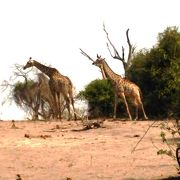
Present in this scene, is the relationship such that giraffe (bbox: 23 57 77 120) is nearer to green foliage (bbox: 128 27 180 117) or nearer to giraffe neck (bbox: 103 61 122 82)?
giraffe neck (bbox: 103 61 122 82)

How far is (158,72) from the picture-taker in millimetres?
25188

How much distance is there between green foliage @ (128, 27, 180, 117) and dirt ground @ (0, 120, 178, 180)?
A: 19.3ft

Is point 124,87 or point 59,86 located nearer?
point 124,87

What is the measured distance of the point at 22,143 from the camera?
15.7 metres

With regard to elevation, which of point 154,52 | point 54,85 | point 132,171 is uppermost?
point 154,52

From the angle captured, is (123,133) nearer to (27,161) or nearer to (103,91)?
(27,161)

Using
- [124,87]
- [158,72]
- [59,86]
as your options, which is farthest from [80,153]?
[158,72]

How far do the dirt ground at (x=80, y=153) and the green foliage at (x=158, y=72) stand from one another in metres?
5.88

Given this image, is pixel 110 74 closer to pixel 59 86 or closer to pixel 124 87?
pixel 124 87

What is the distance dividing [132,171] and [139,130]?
640 centimetres

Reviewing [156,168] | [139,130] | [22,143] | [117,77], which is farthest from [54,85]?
[156,168]

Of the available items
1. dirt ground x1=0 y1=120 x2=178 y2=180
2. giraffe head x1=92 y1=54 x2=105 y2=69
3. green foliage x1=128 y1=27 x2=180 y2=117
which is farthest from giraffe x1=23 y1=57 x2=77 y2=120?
green foliage x1=128 y1=27 x2=180 y2=117

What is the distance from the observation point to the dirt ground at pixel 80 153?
11.7 meters

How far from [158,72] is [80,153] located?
458 inches
